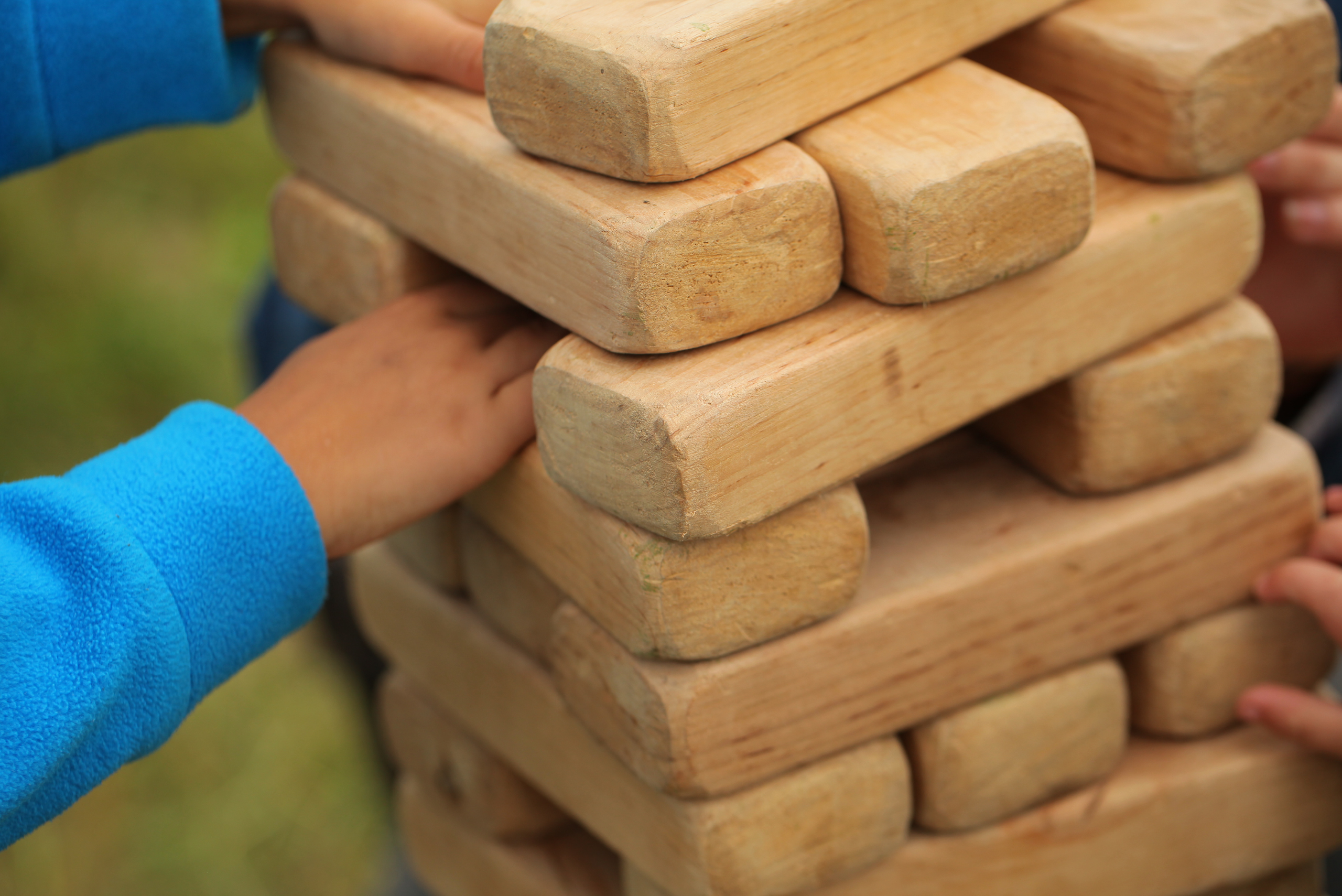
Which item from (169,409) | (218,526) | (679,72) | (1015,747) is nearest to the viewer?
(679,72)

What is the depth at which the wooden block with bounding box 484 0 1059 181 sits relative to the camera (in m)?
0.71

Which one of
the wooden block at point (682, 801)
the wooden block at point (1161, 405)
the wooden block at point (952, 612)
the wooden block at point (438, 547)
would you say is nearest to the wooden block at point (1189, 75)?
the wooden block at point (1161, 405)

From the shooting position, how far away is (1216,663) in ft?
3.26

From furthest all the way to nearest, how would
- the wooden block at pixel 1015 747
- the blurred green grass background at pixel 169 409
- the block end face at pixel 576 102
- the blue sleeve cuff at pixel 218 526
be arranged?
1. the blurred green grass background at pixel 169 409
2. the wooden block at pixel 1015 747
3. the blue sleeve cuff at pixel 218 526
4. the block end face at pixel 576 102

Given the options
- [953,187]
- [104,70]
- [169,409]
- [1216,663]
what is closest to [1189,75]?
[953,187]

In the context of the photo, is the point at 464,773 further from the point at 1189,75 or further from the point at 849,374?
the point at 1189,75

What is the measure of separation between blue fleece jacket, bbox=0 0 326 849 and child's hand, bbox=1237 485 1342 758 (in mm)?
674

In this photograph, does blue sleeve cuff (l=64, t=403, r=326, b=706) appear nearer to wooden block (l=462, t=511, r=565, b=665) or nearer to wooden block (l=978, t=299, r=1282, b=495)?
wooden block (l=462, t=511, r=565, b=665)

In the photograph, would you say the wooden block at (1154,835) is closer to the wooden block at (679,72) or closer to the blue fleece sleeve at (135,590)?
the blue fleece sleeve at (135,590)

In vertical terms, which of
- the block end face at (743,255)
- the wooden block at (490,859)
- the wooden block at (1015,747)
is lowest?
the wooden block at (490,859)

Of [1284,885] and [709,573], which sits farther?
[1284,885]

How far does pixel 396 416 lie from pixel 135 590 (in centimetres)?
20

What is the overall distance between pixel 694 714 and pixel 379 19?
0.52 meters

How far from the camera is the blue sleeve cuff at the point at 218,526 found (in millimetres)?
818
